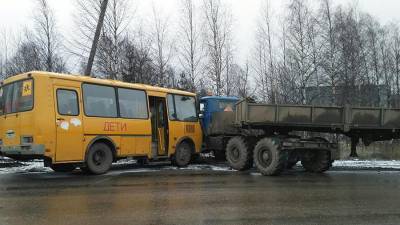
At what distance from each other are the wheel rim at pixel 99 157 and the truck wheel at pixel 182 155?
134 inches

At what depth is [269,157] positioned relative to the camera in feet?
50.0

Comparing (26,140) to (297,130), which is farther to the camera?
(297,130)

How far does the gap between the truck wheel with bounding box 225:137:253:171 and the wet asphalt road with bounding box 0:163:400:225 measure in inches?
64.4

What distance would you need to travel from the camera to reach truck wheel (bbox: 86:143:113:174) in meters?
15.0

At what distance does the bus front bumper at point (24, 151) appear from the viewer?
1362 cm

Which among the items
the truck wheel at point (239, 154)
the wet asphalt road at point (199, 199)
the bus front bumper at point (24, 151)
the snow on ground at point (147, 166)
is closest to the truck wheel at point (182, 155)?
the snow on ground at point (147, 166)

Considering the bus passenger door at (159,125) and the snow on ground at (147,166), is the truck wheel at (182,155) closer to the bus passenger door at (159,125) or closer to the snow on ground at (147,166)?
the snow on ground at (147,166)

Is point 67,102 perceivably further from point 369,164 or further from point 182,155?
point 369,164

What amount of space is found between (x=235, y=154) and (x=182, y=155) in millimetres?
2439

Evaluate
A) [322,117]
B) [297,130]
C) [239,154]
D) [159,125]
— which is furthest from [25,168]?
[322,117]

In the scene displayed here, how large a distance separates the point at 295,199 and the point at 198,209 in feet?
7.21

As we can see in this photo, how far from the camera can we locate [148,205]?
9.28m

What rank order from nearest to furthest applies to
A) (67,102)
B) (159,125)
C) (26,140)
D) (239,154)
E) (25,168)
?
(26,140)
(67,102)
(239,154)
(25,168)
(159,125)

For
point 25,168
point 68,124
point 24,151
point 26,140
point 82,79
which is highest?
point 82,79
